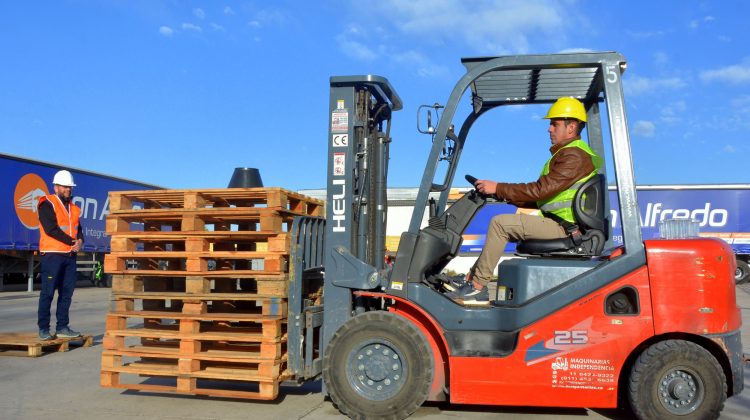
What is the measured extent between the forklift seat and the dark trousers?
230 inches

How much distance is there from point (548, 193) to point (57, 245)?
19.6 feet

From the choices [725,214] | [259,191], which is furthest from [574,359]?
[725,214]

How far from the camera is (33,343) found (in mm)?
7281

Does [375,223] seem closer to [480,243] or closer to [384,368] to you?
[384,368]

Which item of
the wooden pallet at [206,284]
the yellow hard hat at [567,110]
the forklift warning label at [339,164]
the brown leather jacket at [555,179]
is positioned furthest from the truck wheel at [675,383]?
the wooden pallet at [206,284]

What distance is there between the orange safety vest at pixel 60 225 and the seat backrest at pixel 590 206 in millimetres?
6080

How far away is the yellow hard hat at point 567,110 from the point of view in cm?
494

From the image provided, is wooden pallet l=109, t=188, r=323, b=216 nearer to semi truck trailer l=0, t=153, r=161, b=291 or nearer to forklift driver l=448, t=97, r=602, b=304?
forklift driver l=448, t=97, r=602, b=304

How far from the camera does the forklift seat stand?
4707 mm

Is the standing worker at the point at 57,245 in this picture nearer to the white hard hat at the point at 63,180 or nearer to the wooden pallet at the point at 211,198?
the white hard hat at the point at 63,180

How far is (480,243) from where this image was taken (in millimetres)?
23156

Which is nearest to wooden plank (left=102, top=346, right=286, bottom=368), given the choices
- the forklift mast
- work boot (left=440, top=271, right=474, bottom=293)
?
the forklift mast

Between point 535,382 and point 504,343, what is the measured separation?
0.36 metres

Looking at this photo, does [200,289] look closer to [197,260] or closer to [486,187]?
[197,260]
